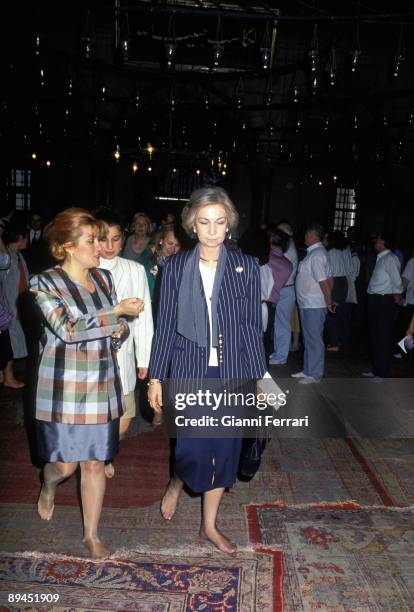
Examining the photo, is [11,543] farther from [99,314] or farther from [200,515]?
[99,314]

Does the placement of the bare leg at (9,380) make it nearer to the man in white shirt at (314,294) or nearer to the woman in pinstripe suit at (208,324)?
the man in white shirt at (314,294)

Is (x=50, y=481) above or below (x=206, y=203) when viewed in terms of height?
below

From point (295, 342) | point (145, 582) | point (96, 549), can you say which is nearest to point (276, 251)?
point (295, 342)

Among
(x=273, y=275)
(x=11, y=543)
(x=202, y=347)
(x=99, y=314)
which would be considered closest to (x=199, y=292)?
(x=202, y=347)

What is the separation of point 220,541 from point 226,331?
1.22 metres

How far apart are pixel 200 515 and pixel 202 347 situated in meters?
1.27

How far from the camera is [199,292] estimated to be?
9.54 feet

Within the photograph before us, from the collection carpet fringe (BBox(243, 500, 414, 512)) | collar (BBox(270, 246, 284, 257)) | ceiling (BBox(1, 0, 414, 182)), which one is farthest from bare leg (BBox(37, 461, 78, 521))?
ceiling (BBox(1, 0, 414, 182))

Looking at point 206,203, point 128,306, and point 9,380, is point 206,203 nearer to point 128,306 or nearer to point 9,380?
point 128,306

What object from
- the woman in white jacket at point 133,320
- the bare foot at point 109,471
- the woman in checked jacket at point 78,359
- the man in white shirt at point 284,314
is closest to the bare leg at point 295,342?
the man in white shirt at point 284,314

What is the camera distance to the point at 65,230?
281cm

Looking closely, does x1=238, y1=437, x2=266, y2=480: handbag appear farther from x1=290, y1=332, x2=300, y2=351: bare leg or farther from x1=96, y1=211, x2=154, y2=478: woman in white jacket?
x1=290, y1=332, x2=300, y2=351: bare leg

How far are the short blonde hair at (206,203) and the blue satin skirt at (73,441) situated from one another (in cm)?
Result: 119

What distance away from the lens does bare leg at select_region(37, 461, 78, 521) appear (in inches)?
116
